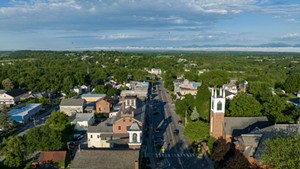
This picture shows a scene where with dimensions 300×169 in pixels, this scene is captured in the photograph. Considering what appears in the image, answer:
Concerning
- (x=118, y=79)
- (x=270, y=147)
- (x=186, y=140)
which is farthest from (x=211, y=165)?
(x=118, y=79)

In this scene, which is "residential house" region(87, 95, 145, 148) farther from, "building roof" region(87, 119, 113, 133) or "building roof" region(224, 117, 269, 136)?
"building roof" region(224, 117, 269, 136)

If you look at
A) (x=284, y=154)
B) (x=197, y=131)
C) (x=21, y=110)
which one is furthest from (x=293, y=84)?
(x=21, y=110)

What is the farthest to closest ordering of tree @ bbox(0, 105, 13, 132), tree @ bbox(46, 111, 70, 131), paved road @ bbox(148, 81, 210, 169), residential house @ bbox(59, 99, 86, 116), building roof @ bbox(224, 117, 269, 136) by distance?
residential house @ bbox(59, 99, 86, 116) → tree @ bbox(0, 105, 13, 132) → tree @ bbox(46, 111, 70, 131) → building roof @ bbox(224, 117, 269, 136) → paved road @ bbox(148, 81, 210, 169)

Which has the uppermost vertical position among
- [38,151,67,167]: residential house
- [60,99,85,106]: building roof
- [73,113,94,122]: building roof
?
[60,99,85,106]: building roof

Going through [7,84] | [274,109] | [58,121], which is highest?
[7,84]

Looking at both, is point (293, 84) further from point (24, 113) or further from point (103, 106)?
point (24, 113)

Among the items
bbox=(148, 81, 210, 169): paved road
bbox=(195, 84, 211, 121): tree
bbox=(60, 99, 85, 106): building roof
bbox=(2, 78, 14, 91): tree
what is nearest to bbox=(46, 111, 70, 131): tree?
bbox=(60, 99, 85, 106): building roof

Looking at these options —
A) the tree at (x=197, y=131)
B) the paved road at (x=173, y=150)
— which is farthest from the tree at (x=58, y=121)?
the tree at (x=197, y=131)
